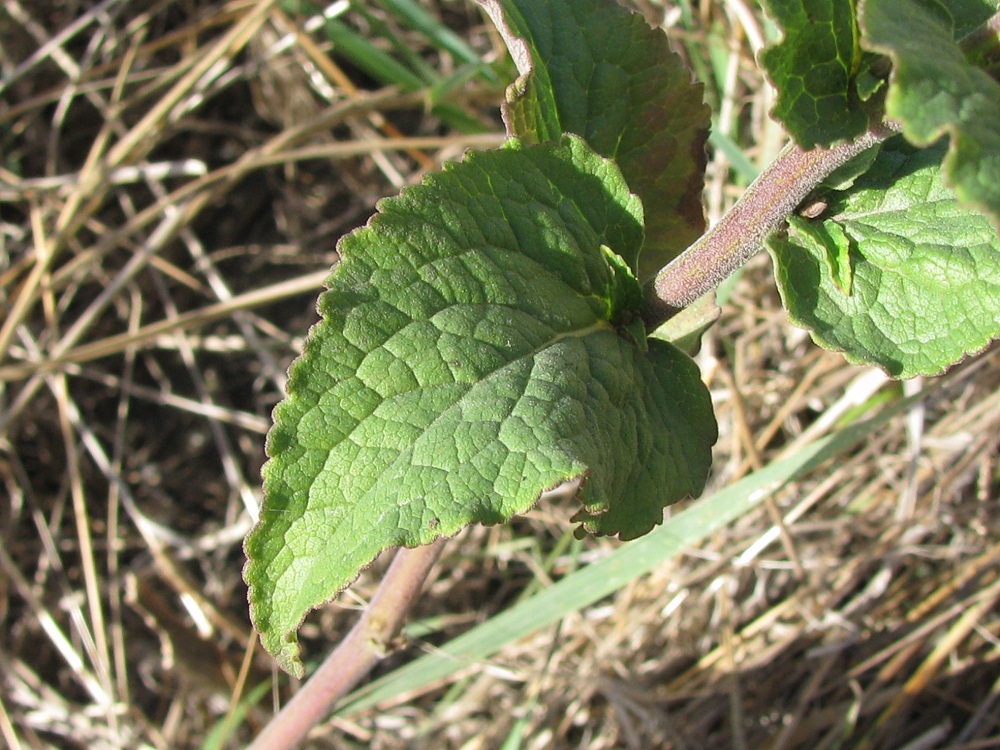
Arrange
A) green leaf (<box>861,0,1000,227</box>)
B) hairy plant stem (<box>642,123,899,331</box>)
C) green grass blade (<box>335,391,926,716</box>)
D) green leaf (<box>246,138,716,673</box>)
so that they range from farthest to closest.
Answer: green grass blade (<box>335,391,926,716</box>) < hairy plant stem (<box>642,123,899,331</box>) < green leaf (<box>246,138,716,673</box>) < green leaf (<box>861,0,1000,227</box>)

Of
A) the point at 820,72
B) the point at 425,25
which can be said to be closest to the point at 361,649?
the point at 820,72

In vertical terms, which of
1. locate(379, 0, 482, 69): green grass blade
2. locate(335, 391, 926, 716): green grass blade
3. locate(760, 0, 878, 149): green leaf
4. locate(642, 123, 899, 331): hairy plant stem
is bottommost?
locate(335, 391, 926, 716): green grass blade

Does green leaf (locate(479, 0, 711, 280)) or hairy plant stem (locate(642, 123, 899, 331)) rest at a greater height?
green leaf (locate(479, 0, 711, 280))

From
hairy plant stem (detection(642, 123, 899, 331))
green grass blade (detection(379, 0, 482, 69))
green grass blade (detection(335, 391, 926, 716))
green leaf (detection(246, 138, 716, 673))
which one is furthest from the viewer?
green grass blade (detection(379, 0, 482, 69))

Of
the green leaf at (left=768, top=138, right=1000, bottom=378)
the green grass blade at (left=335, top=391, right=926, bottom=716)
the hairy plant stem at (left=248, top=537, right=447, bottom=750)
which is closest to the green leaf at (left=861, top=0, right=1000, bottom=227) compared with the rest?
the green leaf at (left=768, top=138, right=1000, bottom=378)

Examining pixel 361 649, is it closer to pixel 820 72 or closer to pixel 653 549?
pixel 653 549

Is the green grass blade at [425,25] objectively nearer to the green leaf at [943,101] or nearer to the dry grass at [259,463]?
the dry grass at [259,463]

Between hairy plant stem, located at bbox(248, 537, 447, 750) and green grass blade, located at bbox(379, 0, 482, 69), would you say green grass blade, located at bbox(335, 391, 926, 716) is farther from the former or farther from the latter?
green grass blade, located at bbox(379, 0, 482, 69)

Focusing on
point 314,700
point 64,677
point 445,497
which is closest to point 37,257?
point 64,677

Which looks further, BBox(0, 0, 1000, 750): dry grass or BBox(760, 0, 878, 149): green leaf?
BBox(0, 0, 1000, 750): dry grass
